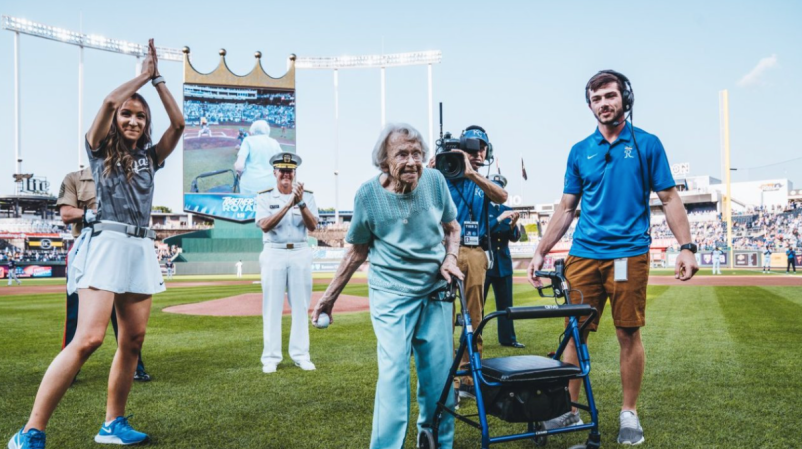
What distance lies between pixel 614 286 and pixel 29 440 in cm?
347

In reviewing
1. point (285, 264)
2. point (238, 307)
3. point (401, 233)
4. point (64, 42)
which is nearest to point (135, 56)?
point (64, 42)

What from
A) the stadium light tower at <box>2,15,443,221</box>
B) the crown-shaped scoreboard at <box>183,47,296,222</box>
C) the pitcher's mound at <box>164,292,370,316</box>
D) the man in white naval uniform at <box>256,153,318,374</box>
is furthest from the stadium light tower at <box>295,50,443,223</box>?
the man in white naval uniform at <box>256,153,318,374</box>

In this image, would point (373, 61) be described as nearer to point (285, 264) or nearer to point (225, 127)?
point (225, 127)

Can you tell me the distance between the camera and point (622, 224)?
11.5 ft

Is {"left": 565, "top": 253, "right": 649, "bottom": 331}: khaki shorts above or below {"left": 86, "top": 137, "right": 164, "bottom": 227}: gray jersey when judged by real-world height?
below

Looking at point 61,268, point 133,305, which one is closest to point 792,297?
point 133,305

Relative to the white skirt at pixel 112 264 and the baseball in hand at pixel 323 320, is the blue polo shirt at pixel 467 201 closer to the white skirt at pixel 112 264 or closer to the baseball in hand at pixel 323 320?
the baseball in hand at pixel 323 320

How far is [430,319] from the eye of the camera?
307 centimetres

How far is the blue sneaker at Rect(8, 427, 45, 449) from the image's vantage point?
295 centimetres

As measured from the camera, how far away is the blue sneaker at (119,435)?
11.2 ft

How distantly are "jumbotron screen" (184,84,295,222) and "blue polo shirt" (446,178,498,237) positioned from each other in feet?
119

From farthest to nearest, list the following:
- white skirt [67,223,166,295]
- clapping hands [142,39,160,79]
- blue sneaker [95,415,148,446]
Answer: blue sneaker [95,415,148,446]
clapping hands [142,39,160,79]
white skirt [67,223,166,295]

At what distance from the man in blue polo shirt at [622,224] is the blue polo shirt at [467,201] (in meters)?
1.19

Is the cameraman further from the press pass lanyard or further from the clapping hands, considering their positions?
the clapping hands
